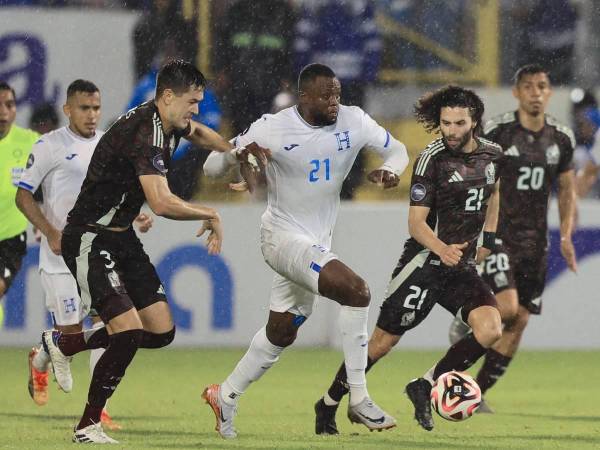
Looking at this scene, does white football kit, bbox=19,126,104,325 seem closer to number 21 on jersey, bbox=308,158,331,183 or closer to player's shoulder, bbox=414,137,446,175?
number 21 on jersey, bbox=308,158,331,183

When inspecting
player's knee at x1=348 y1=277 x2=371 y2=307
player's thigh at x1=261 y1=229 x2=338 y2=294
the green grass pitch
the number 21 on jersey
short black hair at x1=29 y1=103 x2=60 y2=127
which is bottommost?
the green grass pitch

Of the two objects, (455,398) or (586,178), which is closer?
(455,398)

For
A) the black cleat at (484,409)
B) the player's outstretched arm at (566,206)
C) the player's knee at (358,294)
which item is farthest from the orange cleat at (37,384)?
the player's outstretched arm at (566,206)

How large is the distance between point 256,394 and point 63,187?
209cm

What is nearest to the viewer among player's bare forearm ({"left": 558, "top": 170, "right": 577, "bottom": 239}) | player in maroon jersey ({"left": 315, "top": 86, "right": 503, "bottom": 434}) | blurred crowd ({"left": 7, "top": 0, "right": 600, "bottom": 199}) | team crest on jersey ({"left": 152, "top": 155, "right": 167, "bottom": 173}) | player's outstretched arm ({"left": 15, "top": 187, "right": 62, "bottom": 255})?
team crest on jersey ({"left": 152, "top": 155, "right": 167, "bottom": 173})

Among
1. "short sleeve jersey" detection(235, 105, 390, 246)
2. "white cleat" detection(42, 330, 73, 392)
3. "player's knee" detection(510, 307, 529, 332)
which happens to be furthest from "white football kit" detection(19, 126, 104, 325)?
"player's knee" detection(510, 307, 529, 332)

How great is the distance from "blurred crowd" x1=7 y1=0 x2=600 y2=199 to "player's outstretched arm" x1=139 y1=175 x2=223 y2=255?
669cm

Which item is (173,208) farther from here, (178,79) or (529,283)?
(529,283)

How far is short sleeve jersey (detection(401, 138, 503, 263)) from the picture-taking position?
29.2 feet

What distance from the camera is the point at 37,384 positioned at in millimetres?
10016

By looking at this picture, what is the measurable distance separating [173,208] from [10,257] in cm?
386

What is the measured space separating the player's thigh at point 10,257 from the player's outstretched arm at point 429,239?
3.55m

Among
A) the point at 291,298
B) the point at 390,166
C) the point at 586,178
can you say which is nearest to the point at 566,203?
the point at 390,166

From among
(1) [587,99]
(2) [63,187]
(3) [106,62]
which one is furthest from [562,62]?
(2) [63,187]
